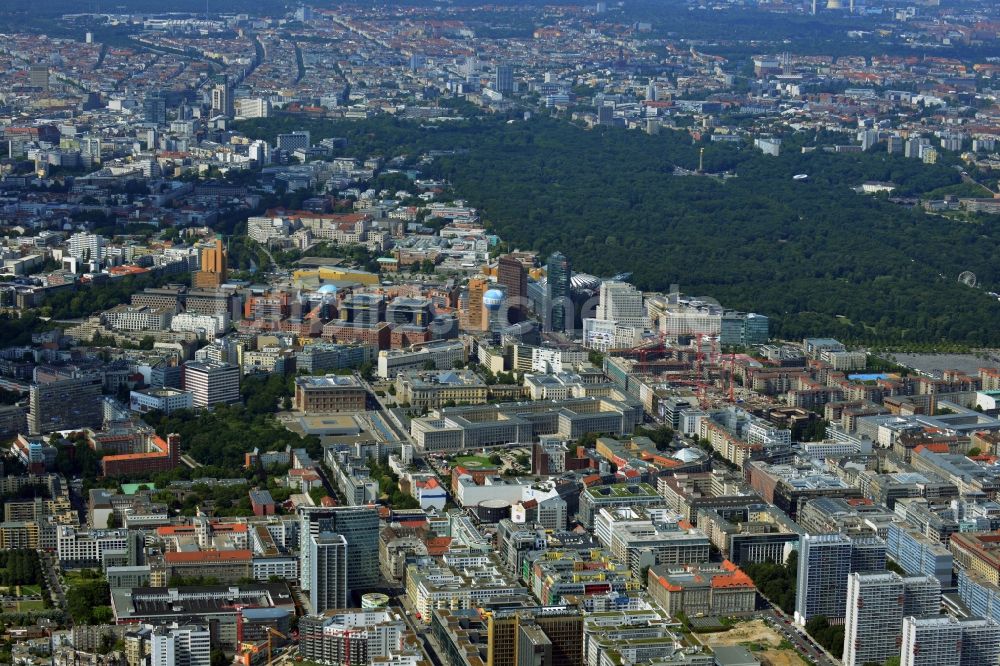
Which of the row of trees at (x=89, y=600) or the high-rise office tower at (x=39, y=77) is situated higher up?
the high-rise office tower at (x=39, y=77)

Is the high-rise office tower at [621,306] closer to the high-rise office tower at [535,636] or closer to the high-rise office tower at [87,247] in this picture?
the high-rise office tower at [87,247]

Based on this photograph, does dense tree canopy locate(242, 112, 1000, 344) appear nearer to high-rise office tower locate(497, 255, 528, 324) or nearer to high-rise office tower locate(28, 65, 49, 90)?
high-rise office tower locate(497, 255, 528, 324)

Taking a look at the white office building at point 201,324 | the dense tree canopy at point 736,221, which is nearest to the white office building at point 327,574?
the white office building at point 201,324

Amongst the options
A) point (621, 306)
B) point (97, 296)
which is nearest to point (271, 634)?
point (621, 306)

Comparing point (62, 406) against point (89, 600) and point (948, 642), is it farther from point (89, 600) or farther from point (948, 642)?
point (948, 642)

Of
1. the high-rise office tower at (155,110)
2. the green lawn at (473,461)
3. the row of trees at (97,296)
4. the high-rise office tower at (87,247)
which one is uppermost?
the high-rise office tower at (155,110)

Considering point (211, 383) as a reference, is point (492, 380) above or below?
below

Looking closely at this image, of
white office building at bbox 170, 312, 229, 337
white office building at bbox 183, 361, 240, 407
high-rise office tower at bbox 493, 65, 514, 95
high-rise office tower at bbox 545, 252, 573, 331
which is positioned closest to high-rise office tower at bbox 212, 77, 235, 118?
high-rise office tower at bbox 493, 65, 514, 95

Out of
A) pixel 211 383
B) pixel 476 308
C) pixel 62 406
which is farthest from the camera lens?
pixel 476 308
